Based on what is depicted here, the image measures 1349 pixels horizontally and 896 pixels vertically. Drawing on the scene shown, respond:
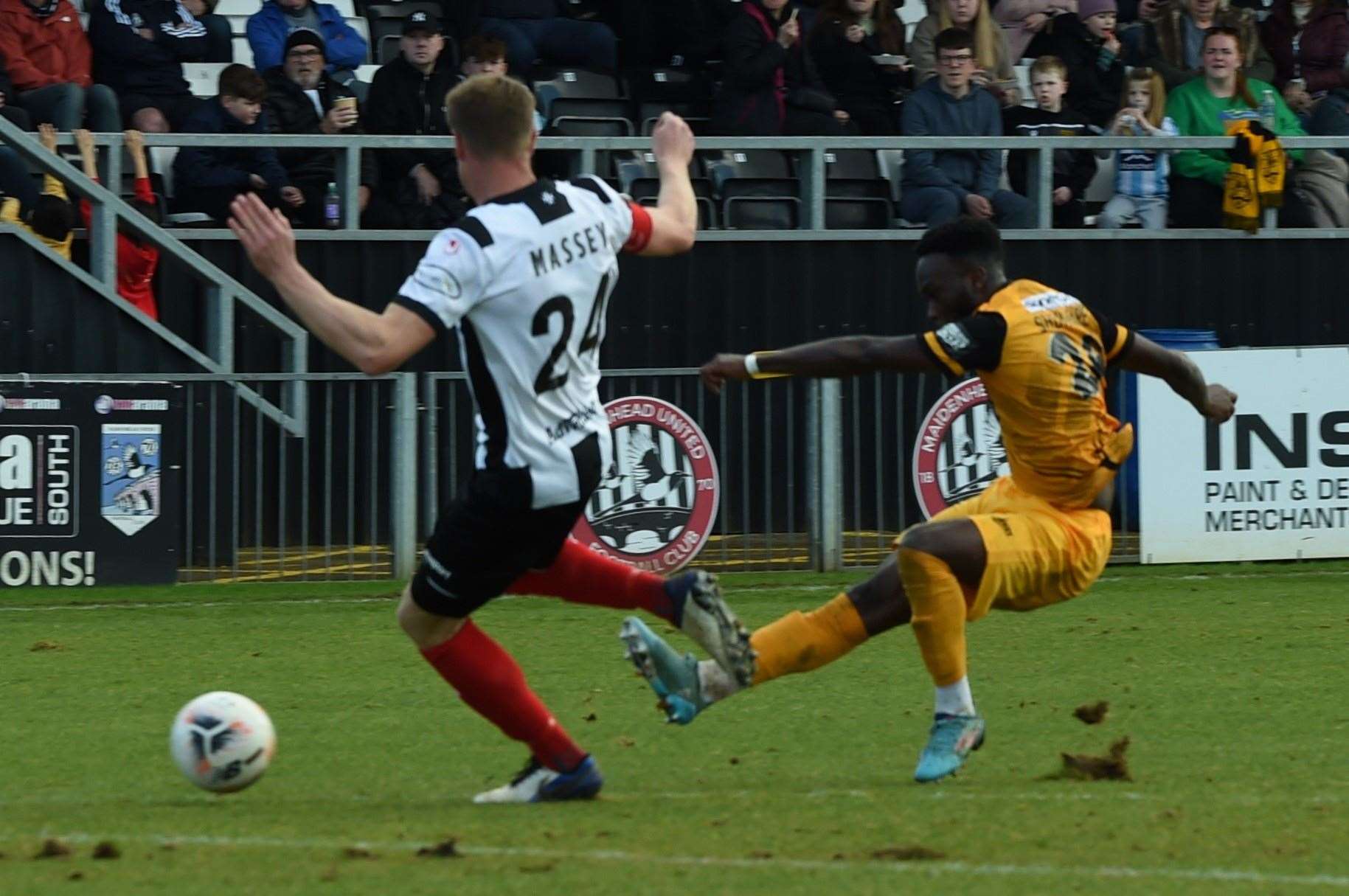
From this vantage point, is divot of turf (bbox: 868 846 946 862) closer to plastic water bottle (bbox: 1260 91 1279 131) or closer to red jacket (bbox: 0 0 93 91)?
red jacket (bbox: 0 0 93 91)

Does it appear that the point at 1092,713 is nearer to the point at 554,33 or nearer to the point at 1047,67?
the point at 1047,67

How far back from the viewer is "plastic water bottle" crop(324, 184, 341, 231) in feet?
47.0

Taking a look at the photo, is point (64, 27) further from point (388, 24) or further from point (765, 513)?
point (765, 513)

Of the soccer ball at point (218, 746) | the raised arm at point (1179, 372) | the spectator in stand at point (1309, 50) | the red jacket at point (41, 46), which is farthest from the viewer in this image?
the spectator in stand at point (1309, 50)

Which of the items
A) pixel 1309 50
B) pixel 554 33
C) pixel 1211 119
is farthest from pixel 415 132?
pixel 1309 50

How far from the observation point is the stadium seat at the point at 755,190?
15062 millimetres

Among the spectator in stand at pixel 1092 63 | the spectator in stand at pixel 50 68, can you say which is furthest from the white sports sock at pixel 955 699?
the spectator in stand at pixel 1092 63

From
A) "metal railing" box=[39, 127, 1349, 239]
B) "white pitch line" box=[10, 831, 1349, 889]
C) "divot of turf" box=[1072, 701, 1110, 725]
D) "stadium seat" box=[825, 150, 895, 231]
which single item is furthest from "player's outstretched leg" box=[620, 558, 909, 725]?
"stadium seat" box=[825, 150, 895, 231]

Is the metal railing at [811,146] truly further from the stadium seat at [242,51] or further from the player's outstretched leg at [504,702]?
the player's outstretched leg at [504,702]

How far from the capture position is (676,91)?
54.1ft

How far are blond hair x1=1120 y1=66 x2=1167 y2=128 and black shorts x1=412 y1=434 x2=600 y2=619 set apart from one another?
416 inches

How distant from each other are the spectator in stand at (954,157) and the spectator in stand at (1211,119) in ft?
4.08

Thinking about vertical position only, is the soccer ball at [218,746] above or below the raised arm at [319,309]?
below

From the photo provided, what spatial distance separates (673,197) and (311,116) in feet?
27.4
